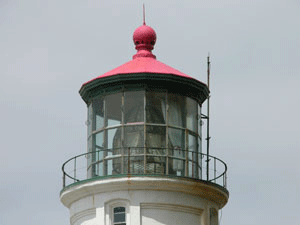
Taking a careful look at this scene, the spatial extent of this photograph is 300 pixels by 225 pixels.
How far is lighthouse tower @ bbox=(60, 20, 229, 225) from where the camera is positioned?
30516 millimetres

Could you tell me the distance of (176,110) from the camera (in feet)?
104

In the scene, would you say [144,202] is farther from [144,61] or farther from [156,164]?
[144,61]

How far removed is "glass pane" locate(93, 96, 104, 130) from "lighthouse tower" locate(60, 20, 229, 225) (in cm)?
3

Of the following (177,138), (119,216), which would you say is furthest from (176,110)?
(119,216)

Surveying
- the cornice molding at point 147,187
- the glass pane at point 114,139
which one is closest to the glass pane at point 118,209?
the cornice molding at point 147,187

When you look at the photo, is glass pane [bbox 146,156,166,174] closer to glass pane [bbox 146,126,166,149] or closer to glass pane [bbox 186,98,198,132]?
glass pane [bbox 146,126,166,149]

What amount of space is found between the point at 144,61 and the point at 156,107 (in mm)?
1339

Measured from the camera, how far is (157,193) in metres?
30.5

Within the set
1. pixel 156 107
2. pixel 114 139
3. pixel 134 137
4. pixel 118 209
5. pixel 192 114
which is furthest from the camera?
pixel 192 114

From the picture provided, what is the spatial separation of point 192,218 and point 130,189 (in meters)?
1.74

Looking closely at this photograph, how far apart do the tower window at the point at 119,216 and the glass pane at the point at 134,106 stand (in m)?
2.28

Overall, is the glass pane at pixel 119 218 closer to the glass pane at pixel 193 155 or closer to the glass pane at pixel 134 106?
the glass pane at pixel 193 155

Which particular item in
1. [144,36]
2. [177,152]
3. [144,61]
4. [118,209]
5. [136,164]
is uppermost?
[144,36]

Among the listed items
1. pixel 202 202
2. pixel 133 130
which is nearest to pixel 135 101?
pixel 133 130
